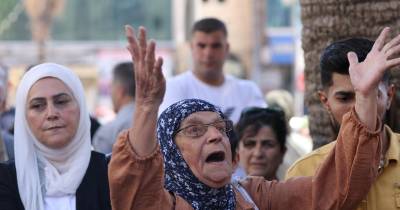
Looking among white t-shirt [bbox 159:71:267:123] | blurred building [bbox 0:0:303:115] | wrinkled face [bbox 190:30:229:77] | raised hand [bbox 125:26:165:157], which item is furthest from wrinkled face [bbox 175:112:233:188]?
blurred building [bbox 0:0:303:115]

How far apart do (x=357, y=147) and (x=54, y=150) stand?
163 centimetres

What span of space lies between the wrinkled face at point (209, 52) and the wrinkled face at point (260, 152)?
1.25 meters

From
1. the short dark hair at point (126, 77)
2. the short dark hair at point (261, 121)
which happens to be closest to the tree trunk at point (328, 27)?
the short dark hair at point (261, 121)

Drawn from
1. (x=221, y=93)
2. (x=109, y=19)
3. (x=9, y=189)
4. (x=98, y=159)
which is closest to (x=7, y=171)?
(x=9, y=189)

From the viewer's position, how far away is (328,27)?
5371 mm

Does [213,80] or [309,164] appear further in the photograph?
[213,80]

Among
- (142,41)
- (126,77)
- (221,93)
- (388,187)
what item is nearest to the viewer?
(142,41)

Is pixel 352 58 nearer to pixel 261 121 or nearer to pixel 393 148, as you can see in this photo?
pixel 393 148

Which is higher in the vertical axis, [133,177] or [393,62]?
[393,62]

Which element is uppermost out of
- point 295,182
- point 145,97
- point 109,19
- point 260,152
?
point 109,19

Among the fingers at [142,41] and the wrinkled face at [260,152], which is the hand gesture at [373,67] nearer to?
the fingers at [142,41]

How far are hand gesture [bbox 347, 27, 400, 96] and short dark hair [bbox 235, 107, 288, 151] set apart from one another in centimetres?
222

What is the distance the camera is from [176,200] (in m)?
3.57

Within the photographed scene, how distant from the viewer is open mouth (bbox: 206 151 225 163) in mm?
3570
